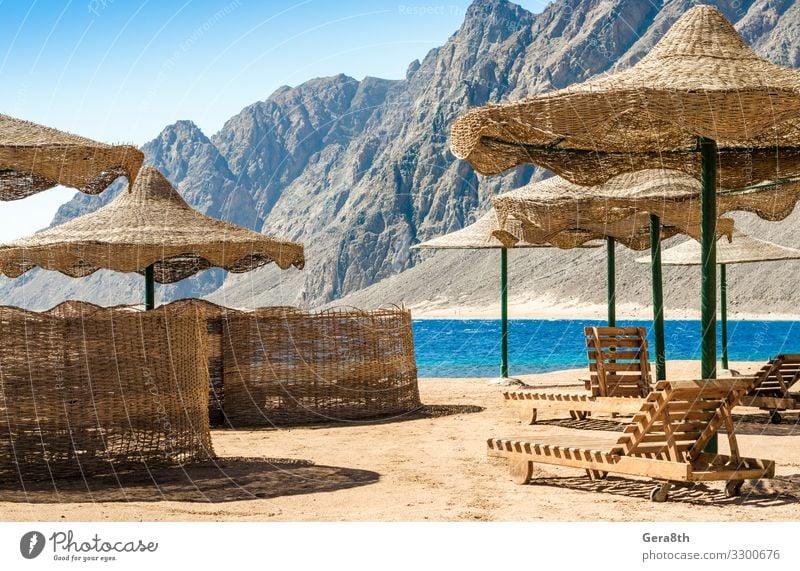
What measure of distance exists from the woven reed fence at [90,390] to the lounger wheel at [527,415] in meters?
3.92

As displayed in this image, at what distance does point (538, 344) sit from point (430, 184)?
5925cm

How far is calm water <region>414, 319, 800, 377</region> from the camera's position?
3219cm

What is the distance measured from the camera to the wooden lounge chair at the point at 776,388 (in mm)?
8898

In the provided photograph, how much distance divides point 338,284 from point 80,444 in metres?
90.6

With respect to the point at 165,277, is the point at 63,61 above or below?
above

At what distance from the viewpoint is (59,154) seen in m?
5.90

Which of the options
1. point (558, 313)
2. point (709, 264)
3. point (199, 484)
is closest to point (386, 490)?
point (199, 484)

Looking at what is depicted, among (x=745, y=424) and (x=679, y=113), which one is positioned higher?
(x=679, y=113)

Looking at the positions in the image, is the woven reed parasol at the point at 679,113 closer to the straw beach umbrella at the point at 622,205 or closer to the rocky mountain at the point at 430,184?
the straw beach umbrella at the point at 622,205

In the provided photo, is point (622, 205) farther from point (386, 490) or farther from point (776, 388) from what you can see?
point (386, 490)

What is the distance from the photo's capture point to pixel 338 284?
317 feet

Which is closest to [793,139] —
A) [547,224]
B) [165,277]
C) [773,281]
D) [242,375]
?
[547,224]

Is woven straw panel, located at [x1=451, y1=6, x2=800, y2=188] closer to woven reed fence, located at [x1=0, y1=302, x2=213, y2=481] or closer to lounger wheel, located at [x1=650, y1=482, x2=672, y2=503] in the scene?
lounger wheel, located at [x1=650, y1=482, x2=672, y2=503]
